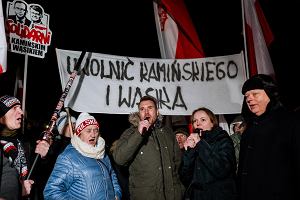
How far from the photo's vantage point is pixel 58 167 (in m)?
3.57

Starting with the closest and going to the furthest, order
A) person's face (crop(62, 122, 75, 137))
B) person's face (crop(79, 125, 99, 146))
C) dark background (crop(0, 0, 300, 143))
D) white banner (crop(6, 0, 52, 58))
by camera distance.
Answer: person's face (crop(79, 125, 99, 146)) < white banner (crop(6, 0, 52, 58)) < person's face (crop(62, 122, 75, 137)) < dark background (crop(0, 0, 300, 143))

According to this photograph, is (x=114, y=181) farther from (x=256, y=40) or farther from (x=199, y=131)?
(x=256, y=40)

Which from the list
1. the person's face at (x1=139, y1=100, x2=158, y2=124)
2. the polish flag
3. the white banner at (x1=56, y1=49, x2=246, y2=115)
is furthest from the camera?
the polish flag

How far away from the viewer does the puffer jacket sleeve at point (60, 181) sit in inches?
136

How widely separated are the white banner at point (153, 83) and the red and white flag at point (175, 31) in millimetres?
443

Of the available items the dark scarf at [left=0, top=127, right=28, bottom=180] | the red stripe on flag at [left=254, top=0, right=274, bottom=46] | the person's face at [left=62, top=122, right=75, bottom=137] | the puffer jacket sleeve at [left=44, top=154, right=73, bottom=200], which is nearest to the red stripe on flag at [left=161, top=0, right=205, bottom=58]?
the red stripe on flag at [left=254, top=0, right=274, bottom=46]

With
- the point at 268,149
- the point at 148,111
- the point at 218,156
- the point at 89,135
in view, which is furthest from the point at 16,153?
the point at 268,149

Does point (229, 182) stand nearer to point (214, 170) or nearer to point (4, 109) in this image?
point (214, 170)

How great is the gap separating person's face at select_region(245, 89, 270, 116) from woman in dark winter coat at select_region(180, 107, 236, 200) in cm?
64

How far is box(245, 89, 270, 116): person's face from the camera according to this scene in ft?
10.6

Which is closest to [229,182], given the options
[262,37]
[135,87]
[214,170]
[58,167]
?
[214,170]

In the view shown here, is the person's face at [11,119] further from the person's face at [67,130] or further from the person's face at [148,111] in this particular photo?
the person's face at [148,111]

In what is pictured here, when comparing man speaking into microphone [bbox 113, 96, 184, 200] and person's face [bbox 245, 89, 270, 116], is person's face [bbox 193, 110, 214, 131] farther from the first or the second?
person's face [bbox 245, 89, 270, 116]

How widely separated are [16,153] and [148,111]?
1.45 m
